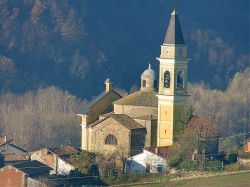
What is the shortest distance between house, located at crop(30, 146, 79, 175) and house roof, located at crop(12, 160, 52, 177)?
455 mm

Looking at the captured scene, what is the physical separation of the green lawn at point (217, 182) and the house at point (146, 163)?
8.98ft

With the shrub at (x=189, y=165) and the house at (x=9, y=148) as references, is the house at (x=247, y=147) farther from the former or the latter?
the house at (x=9, y=148)

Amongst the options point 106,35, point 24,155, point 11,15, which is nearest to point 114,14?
point 106,35

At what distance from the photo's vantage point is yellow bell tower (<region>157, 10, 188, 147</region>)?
8938 centimetres

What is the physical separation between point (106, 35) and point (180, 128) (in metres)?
85.7

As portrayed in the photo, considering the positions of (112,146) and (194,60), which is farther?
(194,60)

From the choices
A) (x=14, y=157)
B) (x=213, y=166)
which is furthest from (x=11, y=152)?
(x=213, y=166)

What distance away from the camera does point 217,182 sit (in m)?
83.0

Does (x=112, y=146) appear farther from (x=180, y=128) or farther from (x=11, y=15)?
(x=11, y=15)

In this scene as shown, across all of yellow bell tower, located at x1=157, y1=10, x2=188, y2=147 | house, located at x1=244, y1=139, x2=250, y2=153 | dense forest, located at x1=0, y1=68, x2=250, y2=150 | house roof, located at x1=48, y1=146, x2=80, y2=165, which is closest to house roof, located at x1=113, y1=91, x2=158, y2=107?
yellow bell tower, located at x1=157, y1=10, x2=188, y2=147

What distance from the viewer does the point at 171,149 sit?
287 ft

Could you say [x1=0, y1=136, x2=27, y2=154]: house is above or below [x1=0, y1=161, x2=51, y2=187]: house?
above

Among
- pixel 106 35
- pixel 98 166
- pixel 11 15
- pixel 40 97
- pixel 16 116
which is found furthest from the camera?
pixel 106 35

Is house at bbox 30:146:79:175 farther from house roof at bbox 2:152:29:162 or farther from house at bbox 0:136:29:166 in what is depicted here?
house at bbox 0:136:29:166
